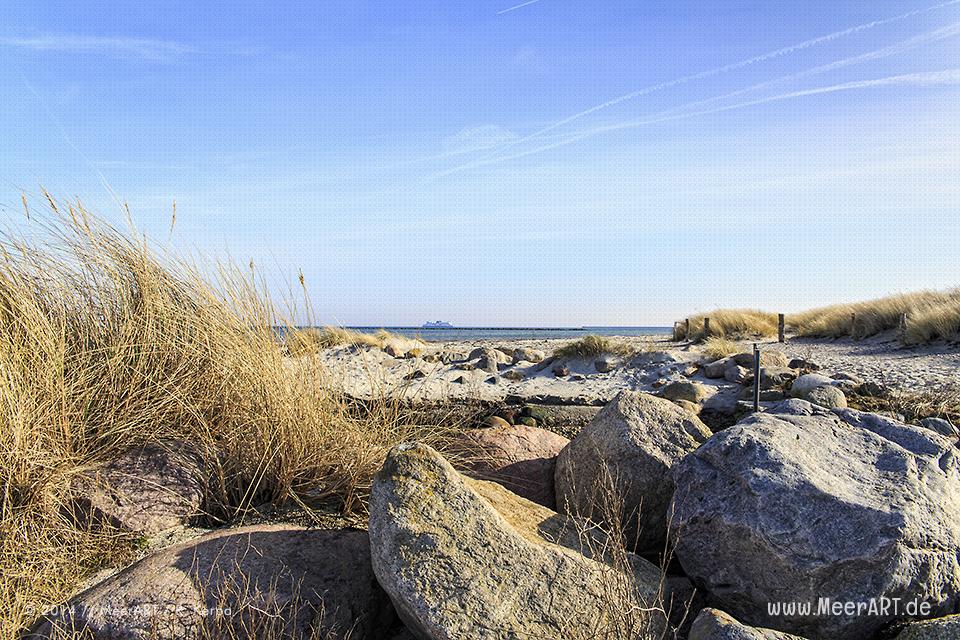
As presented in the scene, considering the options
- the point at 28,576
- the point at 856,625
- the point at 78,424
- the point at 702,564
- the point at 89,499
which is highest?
the point at 78,424

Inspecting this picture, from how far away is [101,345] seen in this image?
11.2 feet

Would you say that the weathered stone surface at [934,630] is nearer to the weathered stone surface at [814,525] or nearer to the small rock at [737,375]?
the weathered stone surface at [814,525]

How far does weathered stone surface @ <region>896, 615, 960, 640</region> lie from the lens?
2064 millimetres

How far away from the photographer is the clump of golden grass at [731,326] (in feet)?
54.7

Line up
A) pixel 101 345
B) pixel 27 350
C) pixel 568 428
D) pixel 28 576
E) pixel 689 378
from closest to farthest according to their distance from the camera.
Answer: pixel 28 576, pixel 27 350, pixel 101 345, pixel 568 428, pixel 689 378

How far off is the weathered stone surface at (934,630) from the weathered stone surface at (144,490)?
113 inches

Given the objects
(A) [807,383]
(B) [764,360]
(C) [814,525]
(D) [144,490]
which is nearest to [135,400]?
(D) [144,490]

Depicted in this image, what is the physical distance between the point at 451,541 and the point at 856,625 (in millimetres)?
1439

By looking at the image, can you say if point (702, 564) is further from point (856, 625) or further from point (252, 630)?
point (252, 630)

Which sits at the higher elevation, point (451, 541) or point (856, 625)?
point (451, 541)

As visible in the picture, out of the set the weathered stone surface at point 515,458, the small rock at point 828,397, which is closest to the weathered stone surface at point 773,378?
the small rock at point 828,397

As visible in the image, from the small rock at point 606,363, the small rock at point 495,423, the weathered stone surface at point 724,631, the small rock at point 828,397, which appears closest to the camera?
Result: the weathered stone surface at point 724,631

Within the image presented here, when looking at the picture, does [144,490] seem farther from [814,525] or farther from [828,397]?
[828,397]

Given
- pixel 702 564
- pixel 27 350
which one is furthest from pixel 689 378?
pixel 27 350
